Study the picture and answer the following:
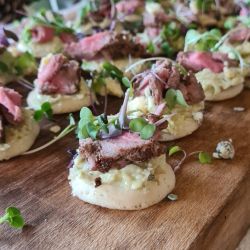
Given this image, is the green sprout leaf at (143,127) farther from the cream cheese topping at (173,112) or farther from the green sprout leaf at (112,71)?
the green sprout leaf at (112,71)

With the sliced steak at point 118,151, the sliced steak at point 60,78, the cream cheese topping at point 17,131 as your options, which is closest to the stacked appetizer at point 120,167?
the sliced steak at point 118,151

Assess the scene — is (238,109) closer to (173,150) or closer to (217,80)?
(217,80)

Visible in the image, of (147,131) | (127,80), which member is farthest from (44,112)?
(147,131)

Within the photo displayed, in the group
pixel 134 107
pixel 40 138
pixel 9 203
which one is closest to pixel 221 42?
pixel 134 107

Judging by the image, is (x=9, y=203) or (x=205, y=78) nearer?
(x=9, y=203)

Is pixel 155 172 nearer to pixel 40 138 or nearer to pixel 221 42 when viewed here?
pixel 40 138

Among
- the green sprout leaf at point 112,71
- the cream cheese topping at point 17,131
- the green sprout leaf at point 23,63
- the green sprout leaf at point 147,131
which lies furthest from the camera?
the green sprout leaf at point 23,63

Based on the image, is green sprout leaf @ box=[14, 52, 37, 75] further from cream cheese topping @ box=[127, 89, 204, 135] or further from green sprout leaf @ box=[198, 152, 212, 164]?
green sprout leaf @ box=[198, 152, 212, 164]
